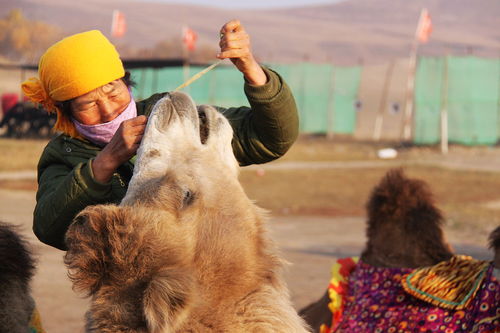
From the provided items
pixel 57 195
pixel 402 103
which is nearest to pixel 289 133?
pixel 57 195

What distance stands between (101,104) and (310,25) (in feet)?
391

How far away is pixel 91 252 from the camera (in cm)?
218

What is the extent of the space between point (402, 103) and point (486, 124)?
53.0 feet

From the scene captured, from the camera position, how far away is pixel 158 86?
3253 cm

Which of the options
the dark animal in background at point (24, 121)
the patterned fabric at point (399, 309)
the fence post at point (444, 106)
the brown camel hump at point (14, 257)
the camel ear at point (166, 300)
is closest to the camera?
the camel ear at point (166, 300)

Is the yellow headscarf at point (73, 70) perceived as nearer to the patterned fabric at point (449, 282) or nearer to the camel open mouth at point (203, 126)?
the camel open mouth at point (203, 126)

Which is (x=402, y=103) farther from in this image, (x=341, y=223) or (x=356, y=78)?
(x=341, y=223)

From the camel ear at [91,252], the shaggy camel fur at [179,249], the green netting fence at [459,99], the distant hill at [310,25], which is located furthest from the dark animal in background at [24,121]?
the distant hill at [310,25]

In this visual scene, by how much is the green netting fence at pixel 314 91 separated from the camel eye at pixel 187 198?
27149 millimetres

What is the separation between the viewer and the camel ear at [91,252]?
2.18 meters

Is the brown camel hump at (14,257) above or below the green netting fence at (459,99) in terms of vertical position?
above

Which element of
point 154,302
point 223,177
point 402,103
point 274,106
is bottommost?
point 402,103

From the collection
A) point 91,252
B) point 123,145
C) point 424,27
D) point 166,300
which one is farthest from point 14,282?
point 424,27

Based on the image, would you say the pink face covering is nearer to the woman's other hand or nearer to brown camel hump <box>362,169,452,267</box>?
the woman's other hand
